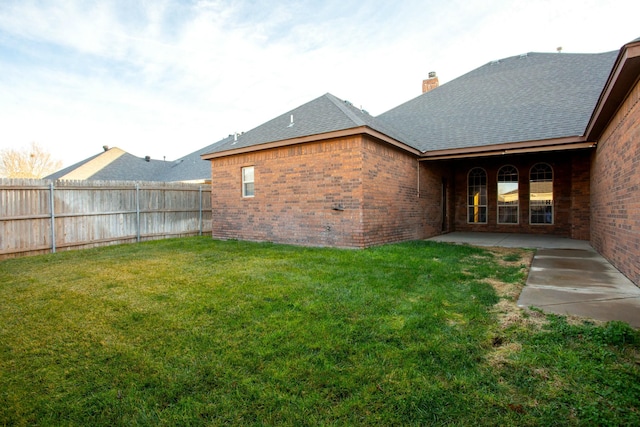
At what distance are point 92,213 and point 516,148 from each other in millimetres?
13125

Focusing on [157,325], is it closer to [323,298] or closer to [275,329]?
[275,329]

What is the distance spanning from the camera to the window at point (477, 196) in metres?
13.1

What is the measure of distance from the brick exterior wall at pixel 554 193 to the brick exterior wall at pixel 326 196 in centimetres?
316

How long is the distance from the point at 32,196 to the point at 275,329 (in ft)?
30.1

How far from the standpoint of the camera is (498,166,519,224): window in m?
12.4

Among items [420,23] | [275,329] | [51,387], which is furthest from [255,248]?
[420,23]

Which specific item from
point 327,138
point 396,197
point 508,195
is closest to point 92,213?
point 327,138

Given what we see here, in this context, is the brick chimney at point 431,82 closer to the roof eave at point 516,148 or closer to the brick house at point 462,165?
the brick house at point 462,165

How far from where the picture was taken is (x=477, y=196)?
521 inches

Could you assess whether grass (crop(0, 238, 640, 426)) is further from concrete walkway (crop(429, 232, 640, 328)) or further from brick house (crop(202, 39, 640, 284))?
brick house (crop(202, 39, 640, 284))

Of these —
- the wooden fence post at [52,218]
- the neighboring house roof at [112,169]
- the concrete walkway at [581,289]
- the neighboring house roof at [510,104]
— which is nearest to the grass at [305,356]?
the concrete walkway at [581,289]

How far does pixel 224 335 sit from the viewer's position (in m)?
2.94

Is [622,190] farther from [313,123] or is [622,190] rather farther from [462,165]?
[462,165]

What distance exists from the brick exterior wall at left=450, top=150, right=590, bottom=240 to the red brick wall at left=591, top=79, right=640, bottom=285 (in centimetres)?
334
